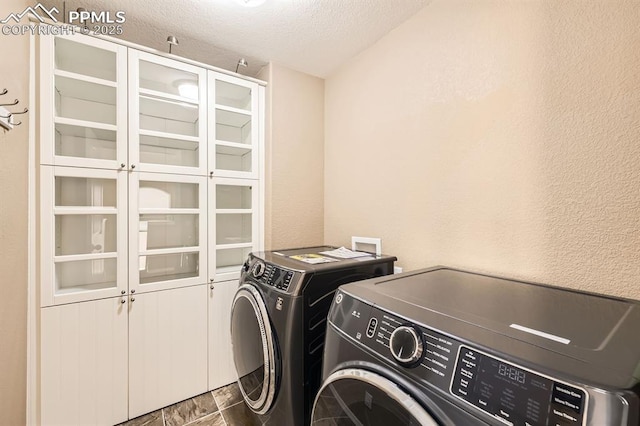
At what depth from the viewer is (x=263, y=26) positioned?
5.60 feet

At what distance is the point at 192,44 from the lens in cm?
190

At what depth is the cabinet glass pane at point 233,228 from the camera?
205 cm

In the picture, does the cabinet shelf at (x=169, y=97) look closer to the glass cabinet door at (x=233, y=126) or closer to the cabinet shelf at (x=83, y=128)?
the glass cabinet door at (x=233, y=126)

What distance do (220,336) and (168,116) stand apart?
1.59 m

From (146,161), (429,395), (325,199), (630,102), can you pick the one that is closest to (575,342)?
(429,395)

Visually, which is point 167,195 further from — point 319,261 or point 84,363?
point 319,261

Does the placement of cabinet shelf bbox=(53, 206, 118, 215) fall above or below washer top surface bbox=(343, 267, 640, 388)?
above

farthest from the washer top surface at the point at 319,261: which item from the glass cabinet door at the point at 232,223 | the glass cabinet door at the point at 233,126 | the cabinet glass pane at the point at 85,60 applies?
the cabinet glass pane at the point at 85,60

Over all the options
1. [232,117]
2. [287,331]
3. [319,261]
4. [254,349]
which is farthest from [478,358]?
[232,117]

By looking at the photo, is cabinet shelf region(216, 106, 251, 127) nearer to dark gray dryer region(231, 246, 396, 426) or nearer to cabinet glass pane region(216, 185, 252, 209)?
cabinet glass pane region(216, 185, 252, 209)

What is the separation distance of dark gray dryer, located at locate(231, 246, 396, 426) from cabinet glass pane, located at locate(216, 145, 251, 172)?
96 centimetres

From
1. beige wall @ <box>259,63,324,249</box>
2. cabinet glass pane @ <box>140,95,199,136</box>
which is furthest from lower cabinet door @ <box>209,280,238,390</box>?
cabinet glass pane @ <box>140,95,199,136</box>

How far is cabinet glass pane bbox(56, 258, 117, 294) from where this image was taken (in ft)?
5.30

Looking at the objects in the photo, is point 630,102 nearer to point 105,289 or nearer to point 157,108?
point 157,108
